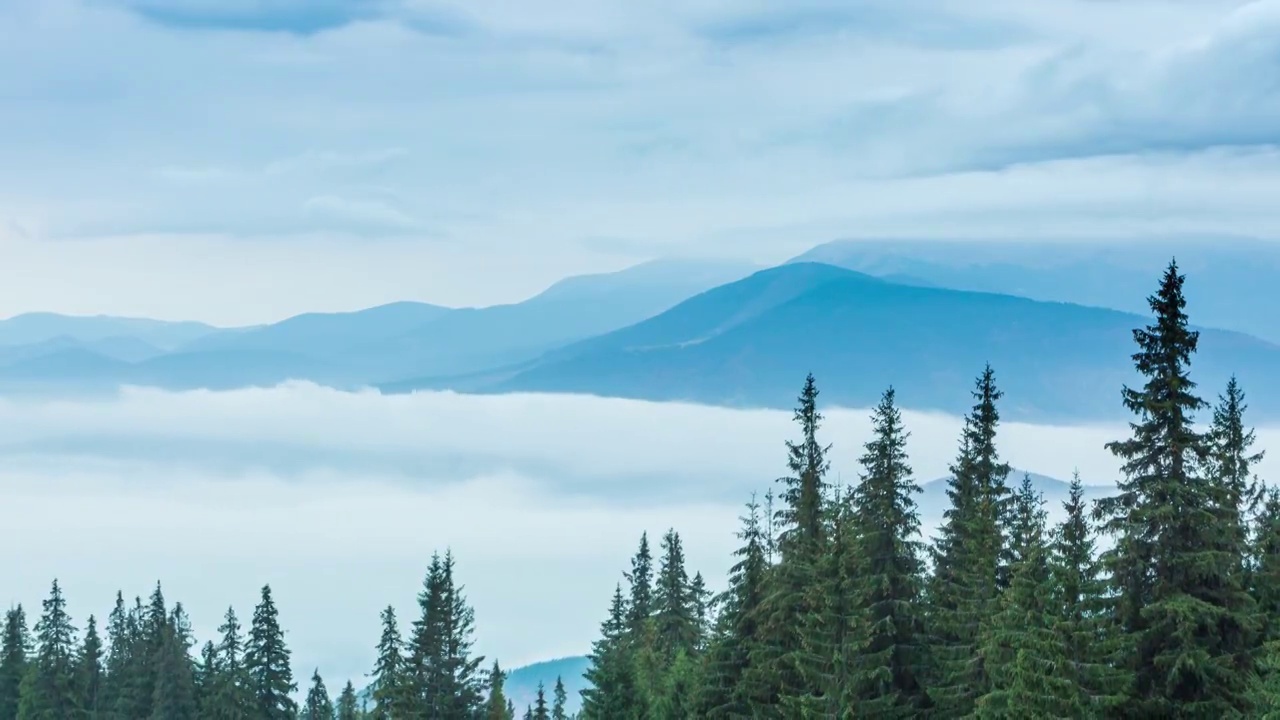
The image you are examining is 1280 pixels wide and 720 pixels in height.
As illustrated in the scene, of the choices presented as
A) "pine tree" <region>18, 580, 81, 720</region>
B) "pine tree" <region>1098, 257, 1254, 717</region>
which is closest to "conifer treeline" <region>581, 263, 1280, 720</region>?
"pine tree" <region>1098, 257, 1254, 717</region>

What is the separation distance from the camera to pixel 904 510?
47.2 m

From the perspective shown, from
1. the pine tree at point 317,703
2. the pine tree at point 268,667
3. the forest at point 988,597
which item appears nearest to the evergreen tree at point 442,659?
the forest at point 988,597

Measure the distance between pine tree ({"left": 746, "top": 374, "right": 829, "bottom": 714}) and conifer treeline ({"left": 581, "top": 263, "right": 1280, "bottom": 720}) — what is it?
0.10m

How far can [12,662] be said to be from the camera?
101 metres

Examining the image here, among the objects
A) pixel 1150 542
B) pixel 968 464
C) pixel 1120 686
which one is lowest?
pixel 1120 686

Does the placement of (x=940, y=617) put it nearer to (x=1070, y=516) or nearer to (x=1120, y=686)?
(x=1070, y=516)

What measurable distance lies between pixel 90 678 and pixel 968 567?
2742 inches

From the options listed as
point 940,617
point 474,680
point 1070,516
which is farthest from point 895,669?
point 474,680

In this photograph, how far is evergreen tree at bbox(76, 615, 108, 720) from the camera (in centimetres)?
9494

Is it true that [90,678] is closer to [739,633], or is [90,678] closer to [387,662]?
[387,662]

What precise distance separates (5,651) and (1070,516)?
83.7 meters

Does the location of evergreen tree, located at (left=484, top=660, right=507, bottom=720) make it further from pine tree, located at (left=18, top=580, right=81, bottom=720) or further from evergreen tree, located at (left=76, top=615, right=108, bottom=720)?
pine tree, located at (left=18, top=580, right=81, bottom=720)

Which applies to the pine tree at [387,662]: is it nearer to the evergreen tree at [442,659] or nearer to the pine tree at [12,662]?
the evergreen tree at [442,659]

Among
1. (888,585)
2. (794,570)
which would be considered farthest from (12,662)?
(888,585)
